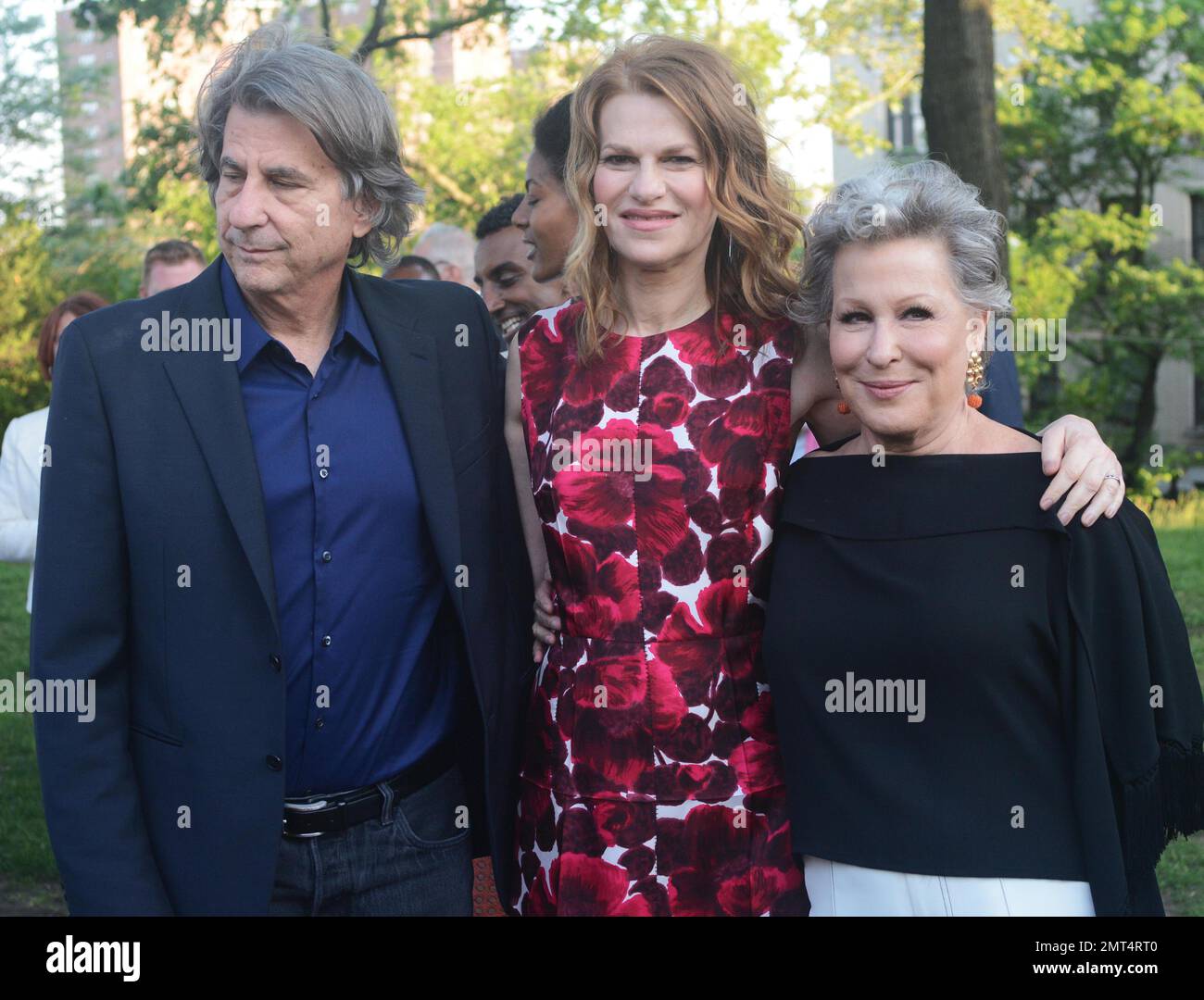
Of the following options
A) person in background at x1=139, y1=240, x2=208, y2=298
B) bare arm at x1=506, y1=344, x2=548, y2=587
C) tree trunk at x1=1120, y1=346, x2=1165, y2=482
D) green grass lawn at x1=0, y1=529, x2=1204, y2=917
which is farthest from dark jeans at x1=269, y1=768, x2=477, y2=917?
tree trunk at x1=1120, y1=346, x2=1165, y2=482

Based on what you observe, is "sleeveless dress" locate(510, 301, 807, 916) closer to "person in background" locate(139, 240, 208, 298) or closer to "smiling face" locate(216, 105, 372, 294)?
"smiling face" locate(216, 105, 372, 294)

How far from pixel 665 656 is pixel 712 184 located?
105 cm

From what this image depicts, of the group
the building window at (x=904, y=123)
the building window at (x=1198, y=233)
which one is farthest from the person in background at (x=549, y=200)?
the building window at (x=904, y=123)

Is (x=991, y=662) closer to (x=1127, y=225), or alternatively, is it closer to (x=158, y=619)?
(x=158, y=619)

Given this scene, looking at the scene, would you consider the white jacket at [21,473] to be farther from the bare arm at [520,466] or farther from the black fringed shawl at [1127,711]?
the black fringed shawl at [1127,711]

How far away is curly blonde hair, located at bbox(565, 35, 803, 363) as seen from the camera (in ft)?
9.98

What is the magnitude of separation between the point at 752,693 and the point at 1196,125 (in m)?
16.6

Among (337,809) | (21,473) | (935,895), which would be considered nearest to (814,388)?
(935,895)

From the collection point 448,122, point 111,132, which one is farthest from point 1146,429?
point 111,132

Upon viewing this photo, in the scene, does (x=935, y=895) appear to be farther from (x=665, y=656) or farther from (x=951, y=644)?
(x=665, y=656)

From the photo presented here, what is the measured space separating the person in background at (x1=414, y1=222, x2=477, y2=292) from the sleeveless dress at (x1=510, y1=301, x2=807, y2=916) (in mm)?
5061

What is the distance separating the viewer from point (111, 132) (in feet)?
97.7

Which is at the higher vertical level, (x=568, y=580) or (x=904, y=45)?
(x=904, y=45)

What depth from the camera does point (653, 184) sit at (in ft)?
9.83
